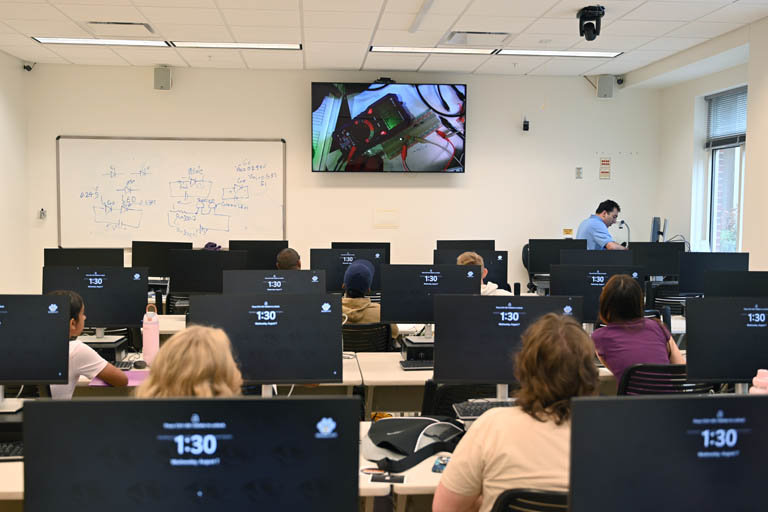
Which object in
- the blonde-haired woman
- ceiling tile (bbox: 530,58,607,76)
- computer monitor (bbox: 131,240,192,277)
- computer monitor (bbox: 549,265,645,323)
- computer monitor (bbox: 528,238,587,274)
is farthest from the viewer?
ceiling tile (bbox: 530,58,607,76)

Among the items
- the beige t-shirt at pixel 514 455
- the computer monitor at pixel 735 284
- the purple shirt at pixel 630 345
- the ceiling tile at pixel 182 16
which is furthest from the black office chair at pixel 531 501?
the ceiling tile at pixel 182 16

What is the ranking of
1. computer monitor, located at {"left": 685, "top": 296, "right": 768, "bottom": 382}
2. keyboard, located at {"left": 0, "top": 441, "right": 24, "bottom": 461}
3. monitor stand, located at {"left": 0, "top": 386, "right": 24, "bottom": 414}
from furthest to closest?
computer monitor, located at {"left": 685, "top": 296, "right": 768, "bottom": 382} → monitor stand, located at {"left": 0, "top": 386, "right": 24, "bottom": 414} → keyboard, located at {"left": 0, "top": 441, "right": 24, "bottom": 461}

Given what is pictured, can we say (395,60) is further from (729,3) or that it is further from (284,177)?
(729,3)

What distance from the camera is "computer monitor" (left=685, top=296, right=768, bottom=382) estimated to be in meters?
2.91

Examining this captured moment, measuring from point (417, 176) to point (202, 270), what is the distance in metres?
3.70

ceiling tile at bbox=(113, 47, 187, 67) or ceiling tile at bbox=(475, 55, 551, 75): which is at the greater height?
ceiling tile at bbox=(475, 55, 551, 75)

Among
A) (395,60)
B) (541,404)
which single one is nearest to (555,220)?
(395,60)

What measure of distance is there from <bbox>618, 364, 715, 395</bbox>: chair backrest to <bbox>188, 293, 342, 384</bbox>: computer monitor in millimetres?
→ 1357

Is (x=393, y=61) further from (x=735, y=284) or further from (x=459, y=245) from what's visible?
(x=735, y=284)

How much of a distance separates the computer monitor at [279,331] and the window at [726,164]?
624cm

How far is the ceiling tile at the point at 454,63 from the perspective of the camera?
24.6 feet

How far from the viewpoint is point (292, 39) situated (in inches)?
263

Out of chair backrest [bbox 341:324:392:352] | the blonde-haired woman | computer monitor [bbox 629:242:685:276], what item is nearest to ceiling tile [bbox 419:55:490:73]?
computer monitor [bbox 629:242:685:276]

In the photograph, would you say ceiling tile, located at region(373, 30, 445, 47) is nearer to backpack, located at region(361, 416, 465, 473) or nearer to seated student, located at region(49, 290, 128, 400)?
seated student, located at region(49, 290, 128, 400)
